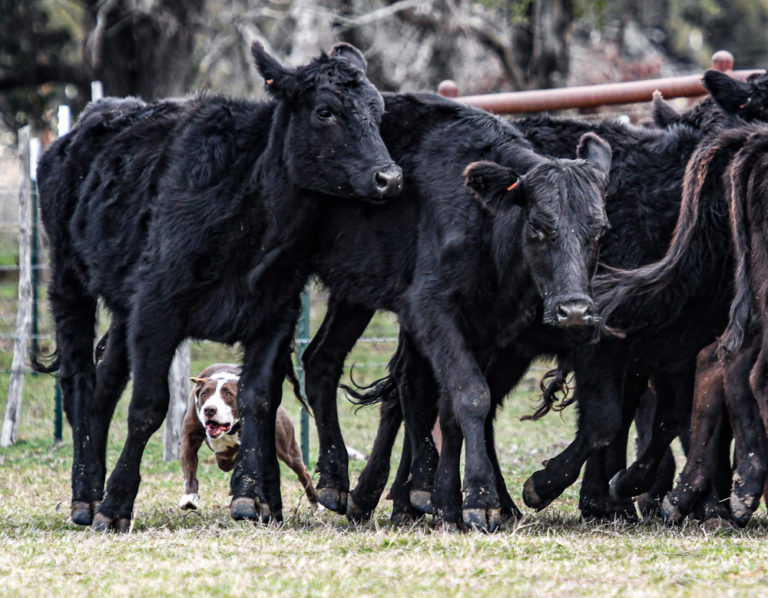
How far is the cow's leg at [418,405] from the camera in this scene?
698 cm

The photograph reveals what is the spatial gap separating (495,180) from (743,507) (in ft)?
6.70

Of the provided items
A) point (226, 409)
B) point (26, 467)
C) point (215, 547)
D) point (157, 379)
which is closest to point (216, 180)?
point (157, 379)

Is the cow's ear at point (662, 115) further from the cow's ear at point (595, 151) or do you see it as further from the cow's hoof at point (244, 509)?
the cow's hoof at point (244, 509)

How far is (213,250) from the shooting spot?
696cm

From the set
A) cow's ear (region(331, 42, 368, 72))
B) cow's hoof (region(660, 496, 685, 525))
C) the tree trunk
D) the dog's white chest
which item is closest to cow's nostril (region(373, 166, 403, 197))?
cow's ear (region(331, 42, 368, 72))

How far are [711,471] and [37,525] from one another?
369 centimetres

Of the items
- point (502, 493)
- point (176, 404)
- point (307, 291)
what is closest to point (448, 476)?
point (502, 493)

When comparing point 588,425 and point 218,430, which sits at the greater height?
point 588,425

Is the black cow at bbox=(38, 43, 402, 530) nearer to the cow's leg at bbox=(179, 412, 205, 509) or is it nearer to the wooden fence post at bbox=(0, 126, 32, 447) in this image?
the cow's leg at bbox=(179, 412, 205, 509)

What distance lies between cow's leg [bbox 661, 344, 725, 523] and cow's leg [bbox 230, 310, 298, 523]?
7.15 feet

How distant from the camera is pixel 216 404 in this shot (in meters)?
8.02

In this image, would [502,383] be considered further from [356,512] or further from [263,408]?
[263,408]

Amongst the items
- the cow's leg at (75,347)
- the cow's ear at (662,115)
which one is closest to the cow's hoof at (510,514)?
the cow's leg at (75,347)

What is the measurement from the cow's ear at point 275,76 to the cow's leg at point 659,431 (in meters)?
2.79
